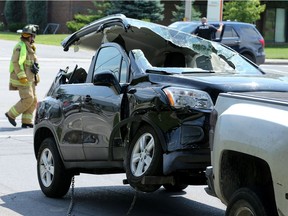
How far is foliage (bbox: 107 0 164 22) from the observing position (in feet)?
156

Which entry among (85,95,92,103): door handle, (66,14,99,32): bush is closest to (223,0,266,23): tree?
(66,14,99,32): bush

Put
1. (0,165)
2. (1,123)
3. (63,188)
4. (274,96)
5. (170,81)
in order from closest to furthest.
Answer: (274,96) → (170,81) → (63,188) → (0,165) → (1,123)

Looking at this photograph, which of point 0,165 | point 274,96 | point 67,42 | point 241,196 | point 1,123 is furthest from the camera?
point 1,123

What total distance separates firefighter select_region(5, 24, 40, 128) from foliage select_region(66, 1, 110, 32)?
1345 inches

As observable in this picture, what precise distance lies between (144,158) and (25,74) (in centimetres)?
827

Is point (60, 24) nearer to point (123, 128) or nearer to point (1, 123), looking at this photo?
point (1, 123)

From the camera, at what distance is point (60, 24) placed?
56.4 meters

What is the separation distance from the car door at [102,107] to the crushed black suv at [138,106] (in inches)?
0.4

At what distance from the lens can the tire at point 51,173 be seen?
27.9 feet

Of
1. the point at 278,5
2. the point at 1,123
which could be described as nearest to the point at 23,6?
the point at 278,5

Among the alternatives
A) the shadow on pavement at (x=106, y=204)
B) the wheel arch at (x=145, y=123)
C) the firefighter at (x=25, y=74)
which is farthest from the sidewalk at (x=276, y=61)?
the wheel arch at (x=145, y=123)

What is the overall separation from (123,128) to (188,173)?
984mm

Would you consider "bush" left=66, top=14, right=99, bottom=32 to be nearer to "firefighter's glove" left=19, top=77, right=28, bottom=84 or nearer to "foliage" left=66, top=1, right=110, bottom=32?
"foliage" left=66, top=1, right=110, bottom=32

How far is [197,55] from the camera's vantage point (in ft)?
27.8
